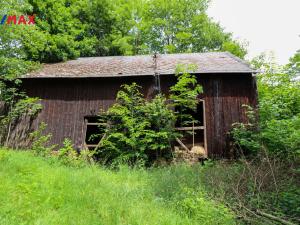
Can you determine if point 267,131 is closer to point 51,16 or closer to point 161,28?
point 51,16

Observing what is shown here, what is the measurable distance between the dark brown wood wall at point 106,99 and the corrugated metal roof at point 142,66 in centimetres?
36

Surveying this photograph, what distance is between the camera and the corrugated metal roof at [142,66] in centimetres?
1125

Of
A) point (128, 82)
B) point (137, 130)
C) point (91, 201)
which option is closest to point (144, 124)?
point (137, 130)

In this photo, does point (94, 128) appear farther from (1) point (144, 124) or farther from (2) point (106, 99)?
(1) point (144, 124)

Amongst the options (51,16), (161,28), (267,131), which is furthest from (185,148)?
(161,28)

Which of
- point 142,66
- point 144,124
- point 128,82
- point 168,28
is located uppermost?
point 168,28

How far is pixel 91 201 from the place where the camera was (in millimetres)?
5070

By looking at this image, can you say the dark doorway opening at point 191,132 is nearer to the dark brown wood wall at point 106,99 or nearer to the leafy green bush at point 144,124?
the dark brown wood wall at point 106,99

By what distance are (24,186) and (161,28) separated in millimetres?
25312

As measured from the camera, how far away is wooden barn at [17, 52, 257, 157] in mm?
10914

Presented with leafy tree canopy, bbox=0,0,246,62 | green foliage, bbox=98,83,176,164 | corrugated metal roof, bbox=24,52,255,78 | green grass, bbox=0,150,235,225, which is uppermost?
leafy tree canopy, bbox=0,0,246,62

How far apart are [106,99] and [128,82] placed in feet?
4.11

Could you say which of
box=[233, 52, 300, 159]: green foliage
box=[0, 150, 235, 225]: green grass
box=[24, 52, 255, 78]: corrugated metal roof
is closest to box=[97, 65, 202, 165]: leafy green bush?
box=[24, 52, 255, 78]: corrugated metal roof

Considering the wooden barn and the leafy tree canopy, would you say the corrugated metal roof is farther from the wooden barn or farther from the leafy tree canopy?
the leafy tree canopy
